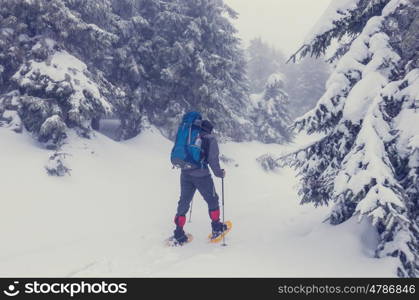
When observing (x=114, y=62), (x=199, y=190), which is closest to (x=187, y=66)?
(x=114, y=62)

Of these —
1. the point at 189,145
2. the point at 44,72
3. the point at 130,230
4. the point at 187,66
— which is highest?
the point at 187,66

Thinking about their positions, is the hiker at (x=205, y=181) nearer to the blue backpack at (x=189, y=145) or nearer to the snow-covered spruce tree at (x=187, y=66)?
the blue backpack at (x=189, y=145)

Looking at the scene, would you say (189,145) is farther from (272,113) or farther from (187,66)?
(272,113)

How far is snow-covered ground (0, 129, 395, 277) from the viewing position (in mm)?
5621

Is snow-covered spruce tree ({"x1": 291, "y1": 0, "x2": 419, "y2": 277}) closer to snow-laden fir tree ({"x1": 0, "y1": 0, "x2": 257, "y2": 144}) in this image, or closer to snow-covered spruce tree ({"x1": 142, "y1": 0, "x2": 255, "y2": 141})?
snow-laden fir tree ({"x1": 0, "y1": 0, "x2": 257, "y2": 144})

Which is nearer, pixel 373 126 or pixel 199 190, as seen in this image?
pixel 373 126

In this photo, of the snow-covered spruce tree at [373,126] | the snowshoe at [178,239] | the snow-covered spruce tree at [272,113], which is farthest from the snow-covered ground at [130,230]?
the snow-covered spruce tree at [272,113]

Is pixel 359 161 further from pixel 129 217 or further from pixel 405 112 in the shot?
pixel 129 217

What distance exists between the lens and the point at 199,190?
7.21 m

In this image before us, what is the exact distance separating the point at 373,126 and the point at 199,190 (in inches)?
135

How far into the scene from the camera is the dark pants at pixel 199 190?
23.5ft

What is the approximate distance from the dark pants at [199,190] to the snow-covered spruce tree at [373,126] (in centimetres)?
181

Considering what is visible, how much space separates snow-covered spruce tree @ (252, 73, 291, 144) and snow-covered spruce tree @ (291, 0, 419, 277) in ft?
73.6

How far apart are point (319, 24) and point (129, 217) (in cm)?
613
